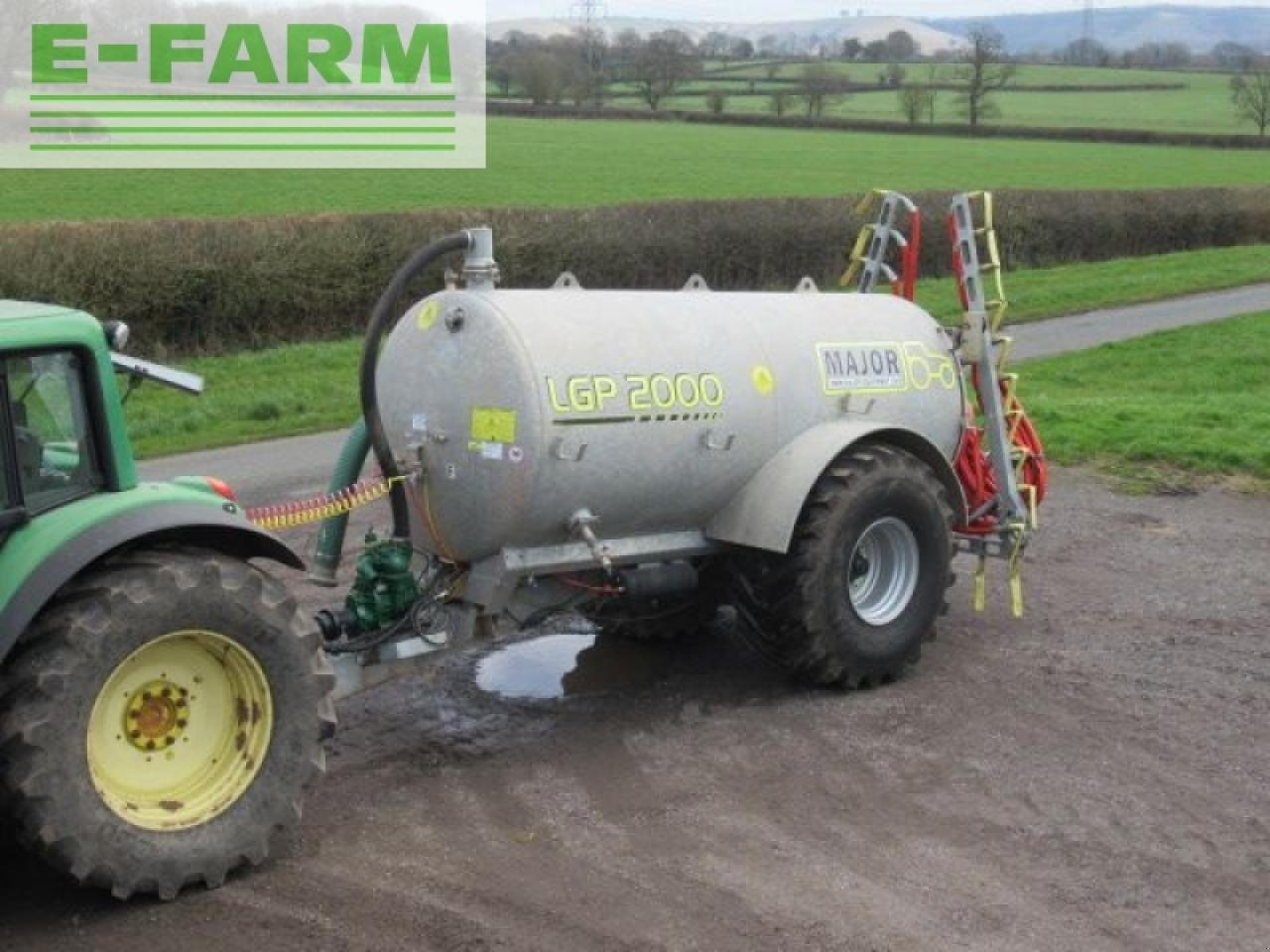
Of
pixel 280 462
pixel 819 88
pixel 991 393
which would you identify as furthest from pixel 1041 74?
pixel 991 393

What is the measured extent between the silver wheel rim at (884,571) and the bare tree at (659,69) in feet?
259

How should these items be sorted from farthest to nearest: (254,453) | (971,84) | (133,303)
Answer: (971,84) → (133,303) → (254,453)

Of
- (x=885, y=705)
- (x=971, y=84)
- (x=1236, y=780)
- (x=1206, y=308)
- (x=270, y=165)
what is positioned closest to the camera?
(x=1236, y=780)

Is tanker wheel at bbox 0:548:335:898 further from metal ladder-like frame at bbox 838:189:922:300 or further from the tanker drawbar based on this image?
metal ladder-like frame at bbox 838:189:922:300

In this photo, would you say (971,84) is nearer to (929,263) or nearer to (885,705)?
(929,263)

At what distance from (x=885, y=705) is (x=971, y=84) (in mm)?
76550

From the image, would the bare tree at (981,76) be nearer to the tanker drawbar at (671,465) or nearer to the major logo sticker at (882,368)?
the major logo sticker at (882,368)

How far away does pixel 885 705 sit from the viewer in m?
7.72

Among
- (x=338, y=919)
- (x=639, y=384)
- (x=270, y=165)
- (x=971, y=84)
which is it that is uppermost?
(x=971, y=84)

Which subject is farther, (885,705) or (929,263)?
(929,263)

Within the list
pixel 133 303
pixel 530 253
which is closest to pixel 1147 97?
pixel 530 253

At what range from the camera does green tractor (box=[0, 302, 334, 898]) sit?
5.19 m

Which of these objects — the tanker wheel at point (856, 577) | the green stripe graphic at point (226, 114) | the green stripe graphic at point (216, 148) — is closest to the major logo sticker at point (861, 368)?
the tanker wheel at point (856, 577)

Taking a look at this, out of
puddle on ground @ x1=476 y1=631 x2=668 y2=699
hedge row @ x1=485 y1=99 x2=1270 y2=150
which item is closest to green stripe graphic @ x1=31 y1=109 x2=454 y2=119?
hedge row @ x1=485 y1=99 x2=1270 y2=150
